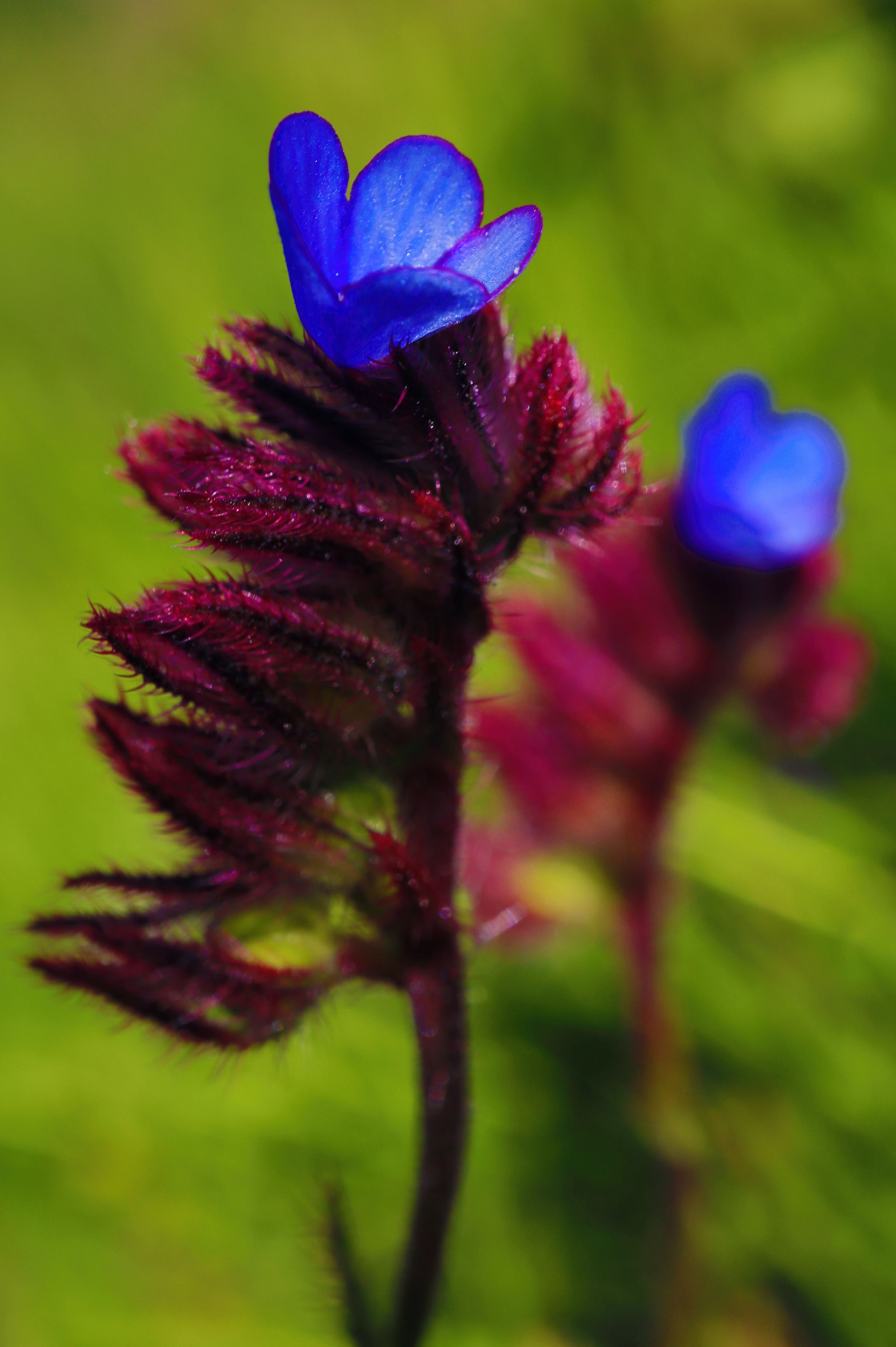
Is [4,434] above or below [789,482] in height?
above

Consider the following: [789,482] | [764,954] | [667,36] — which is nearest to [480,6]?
[667,36]

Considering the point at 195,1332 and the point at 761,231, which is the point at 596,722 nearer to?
the point at 195,1332

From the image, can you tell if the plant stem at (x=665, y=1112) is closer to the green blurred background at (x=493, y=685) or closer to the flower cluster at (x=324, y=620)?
the green blurred background at (x=493, y=685)

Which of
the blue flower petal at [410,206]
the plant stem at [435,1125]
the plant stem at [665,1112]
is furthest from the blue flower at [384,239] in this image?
the plant stem at [665,1112]

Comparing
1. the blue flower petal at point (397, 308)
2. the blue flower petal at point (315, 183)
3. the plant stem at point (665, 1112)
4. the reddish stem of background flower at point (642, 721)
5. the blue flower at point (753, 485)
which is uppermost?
the blue flower petal at point (315, 183)

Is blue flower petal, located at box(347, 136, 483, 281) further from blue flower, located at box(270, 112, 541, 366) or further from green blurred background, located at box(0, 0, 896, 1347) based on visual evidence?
green blurred background, located at box(0, 0, 896, 1347)

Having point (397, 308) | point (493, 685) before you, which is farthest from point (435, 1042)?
point (493, 685)
